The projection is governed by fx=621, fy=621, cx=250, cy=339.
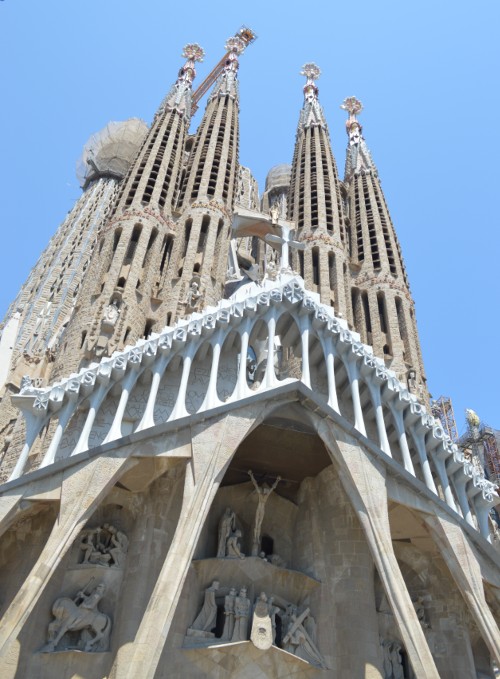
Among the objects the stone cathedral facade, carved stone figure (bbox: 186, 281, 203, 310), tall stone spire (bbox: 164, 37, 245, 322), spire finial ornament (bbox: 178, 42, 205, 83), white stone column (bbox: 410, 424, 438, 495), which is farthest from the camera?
spire finial ornament (bbox: 178, 42, 205, 83)

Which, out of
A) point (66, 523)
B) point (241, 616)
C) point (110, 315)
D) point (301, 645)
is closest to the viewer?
point (66, 523)

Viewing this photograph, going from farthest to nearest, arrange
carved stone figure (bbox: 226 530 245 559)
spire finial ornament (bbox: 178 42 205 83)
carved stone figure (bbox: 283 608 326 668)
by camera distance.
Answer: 1. spire finial ornament (bbox: 178 42 205 83)
2. carved stone figure (bbox: 226 530 245 559)
3. carved stone figure (bbox: 283 608 326 668)

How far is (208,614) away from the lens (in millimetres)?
11555

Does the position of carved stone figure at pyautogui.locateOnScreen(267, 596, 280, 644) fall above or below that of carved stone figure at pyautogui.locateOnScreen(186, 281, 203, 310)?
below

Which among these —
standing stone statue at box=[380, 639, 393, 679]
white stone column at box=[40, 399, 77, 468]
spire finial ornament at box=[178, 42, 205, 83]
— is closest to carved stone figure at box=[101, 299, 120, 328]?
white stone column at box=[40, 399, 77, 468]

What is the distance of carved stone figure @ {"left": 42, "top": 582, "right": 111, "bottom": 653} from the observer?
10422 millimetres

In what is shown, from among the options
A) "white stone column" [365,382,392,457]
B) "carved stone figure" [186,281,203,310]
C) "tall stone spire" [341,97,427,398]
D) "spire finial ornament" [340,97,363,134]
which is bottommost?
"white stone column" [365,382,392,457]

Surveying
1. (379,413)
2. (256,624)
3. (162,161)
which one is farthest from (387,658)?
(162,161)

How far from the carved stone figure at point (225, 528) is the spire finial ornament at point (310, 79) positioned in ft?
83.7

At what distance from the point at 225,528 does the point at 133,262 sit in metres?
8.20

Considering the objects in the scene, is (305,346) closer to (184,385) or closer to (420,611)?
(184,385)

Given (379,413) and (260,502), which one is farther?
(260,502)

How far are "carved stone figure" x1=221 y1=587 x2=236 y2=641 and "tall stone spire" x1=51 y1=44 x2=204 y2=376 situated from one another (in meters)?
6.24

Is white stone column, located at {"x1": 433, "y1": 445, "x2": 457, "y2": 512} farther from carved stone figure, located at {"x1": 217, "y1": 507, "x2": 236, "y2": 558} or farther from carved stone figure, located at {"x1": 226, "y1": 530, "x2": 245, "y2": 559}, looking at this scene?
carved stone figure, located at {"x1": 217, "y1": 507, "x2": 236, "y2": 558}
